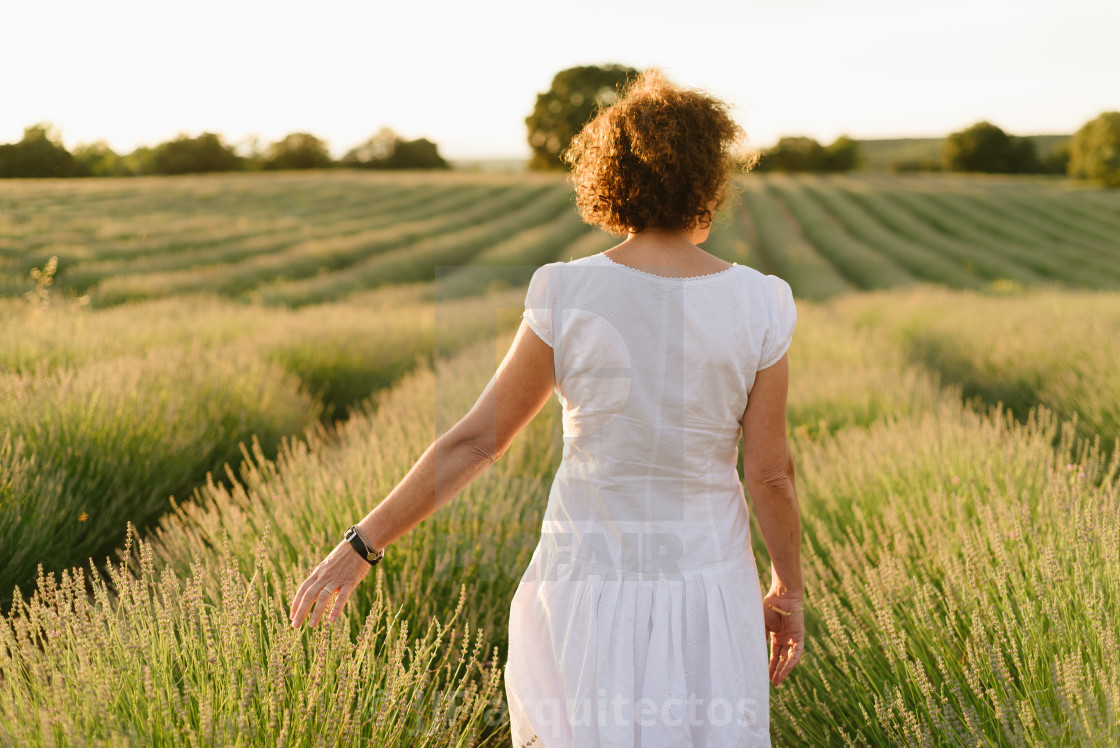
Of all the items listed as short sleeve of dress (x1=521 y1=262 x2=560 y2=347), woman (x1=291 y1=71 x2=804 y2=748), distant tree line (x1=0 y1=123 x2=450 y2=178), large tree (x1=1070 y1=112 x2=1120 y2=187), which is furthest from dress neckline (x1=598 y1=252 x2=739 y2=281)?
large tree (x1=1070 y1=112 x2=1120 y2=187)

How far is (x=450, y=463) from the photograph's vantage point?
158cm

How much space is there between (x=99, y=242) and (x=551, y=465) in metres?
15.8

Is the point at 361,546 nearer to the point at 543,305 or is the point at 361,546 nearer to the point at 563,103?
the point at 543,305

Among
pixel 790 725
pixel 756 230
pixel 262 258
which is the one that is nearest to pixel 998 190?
pixel 756 230

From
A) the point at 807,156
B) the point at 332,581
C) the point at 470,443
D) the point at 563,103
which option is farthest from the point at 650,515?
the point at 807,156

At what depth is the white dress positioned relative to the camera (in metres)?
1.49

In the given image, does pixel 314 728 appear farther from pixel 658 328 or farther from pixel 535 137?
pixel 535 137

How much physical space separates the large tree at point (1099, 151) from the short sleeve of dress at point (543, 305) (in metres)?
63.0

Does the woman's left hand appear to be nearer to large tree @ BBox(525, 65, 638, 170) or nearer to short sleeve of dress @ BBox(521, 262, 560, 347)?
short sleeve of dress @ BBox(521, 262, 560, 347)

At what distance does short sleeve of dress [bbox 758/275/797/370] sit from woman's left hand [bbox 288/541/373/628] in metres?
0.98

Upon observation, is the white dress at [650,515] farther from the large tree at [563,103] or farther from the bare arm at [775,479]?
the large tree at [563,103]

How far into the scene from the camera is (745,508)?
169cm

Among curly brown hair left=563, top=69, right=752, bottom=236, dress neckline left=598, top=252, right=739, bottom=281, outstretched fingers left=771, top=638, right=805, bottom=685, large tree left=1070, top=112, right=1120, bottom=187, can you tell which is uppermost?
large tree left=1070, top=112, right=1120, bottom=187

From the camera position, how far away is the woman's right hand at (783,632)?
1788 mm
